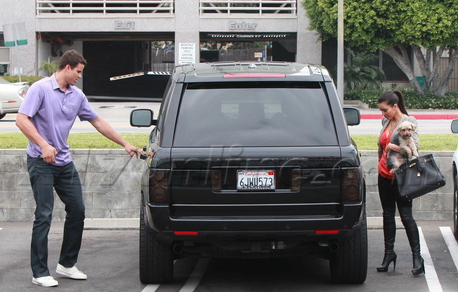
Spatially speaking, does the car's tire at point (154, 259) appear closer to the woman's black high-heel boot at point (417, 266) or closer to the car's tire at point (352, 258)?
the car's tire at point (352, 258)

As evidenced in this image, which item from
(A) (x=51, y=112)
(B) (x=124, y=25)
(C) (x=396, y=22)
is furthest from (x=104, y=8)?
(A) (x=51, y=112)

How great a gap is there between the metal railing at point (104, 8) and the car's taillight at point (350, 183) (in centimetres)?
2610

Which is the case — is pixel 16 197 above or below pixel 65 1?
below

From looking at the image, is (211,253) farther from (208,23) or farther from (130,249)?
(208,23)

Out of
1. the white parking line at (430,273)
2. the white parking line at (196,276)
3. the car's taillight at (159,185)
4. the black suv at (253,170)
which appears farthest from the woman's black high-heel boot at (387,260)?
the car's taillight at (159,185)

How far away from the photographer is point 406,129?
261 inches

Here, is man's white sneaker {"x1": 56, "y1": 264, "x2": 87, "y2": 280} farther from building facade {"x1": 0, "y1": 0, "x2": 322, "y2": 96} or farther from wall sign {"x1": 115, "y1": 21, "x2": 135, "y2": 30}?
wall sign {"x1": 115, "y1": 21, "x2": 135, "y2": 30}

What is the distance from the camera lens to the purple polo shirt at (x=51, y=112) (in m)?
6.36

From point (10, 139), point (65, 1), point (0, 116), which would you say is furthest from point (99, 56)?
point (10, 139)

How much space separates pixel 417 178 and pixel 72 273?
10.1ft

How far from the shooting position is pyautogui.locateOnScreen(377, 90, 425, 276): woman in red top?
679 cm

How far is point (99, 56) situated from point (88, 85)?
1.54 metres

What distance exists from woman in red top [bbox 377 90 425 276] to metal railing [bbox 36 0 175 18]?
24998mm

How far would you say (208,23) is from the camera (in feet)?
104
